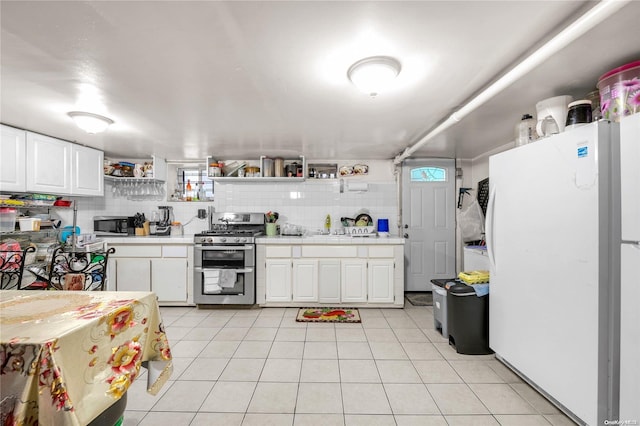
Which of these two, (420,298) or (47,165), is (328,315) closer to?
(420,298)

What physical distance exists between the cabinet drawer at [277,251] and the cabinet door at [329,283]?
1.60 ft

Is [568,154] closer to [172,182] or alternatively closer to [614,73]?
[614,73]

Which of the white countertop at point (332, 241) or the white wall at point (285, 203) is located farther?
the white wall at point (285, 203)

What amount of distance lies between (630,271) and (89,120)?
151 inches

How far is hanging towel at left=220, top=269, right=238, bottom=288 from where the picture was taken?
12.0 ft

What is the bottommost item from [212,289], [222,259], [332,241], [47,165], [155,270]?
[212,289]

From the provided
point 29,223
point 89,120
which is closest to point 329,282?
point 89,120

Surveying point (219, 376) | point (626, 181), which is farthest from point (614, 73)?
point (219, 376)

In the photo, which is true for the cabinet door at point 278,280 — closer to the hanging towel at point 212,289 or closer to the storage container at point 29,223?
the hanging towel at point 212,289

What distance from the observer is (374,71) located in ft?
5.42

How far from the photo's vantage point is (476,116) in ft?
8.38

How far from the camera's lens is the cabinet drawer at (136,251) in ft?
12.2

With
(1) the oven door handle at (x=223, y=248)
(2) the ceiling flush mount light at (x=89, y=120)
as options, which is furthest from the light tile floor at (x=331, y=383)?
(2) the ceiling flush mount light at (x=89, y=120)

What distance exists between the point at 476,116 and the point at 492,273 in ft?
4.52
